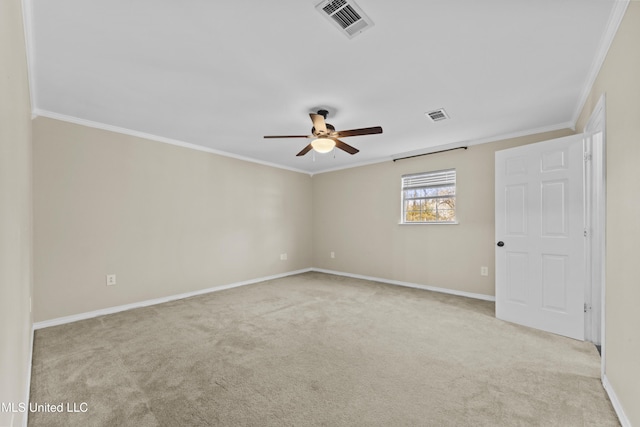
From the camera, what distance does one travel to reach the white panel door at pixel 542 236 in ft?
9.24

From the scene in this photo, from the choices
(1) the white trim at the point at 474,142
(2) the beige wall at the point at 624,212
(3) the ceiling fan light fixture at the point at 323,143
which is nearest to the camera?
(2) the beige wall at the point at 624,212

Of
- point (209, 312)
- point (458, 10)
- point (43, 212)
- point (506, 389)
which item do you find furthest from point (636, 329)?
point (43, 212)

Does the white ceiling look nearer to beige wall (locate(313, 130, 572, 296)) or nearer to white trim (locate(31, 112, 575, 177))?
white trim (locate(31, 112, 575, 177))

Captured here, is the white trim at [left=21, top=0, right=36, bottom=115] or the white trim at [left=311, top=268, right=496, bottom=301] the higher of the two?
the white trim at [left=21, top=0, right=36, bottom=115]

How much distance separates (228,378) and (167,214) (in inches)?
113

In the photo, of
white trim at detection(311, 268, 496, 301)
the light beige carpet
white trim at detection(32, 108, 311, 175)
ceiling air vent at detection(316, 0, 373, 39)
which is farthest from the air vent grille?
white trim at detection(311, 268, 496, 301)

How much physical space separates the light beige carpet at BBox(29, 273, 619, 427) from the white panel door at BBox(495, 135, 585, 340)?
271 millimetres

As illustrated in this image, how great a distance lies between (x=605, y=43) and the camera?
1.93 meters

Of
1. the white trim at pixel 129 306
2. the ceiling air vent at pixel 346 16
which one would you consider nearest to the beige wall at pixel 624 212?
the ceiling air vent at pixel 346 16

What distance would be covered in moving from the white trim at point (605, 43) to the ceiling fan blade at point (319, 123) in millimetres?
2083

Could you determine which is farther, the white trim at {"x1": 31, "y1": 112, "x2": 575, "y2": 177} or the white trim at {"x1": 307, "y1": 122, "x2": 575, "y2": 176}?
the white trim at {"x1": 307, "y1": 122, "x2": 575, "y2": 176}

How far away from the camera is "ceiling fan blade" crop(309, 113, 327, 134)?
107 inches

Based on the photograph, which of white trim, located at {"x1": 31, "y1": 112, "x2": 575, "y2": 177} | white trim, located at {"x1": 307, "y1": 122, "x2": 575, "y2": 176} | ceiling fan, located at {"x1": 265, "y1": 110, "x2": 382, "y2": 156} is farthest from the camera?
white trim, located at {"x1": 307, "y1": 122, "x2": 575, "y2": 176}

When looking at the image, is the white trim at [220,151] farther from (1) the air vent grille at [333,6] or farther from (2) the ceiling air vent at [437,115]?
(1) the air vent grille at [333,6]
